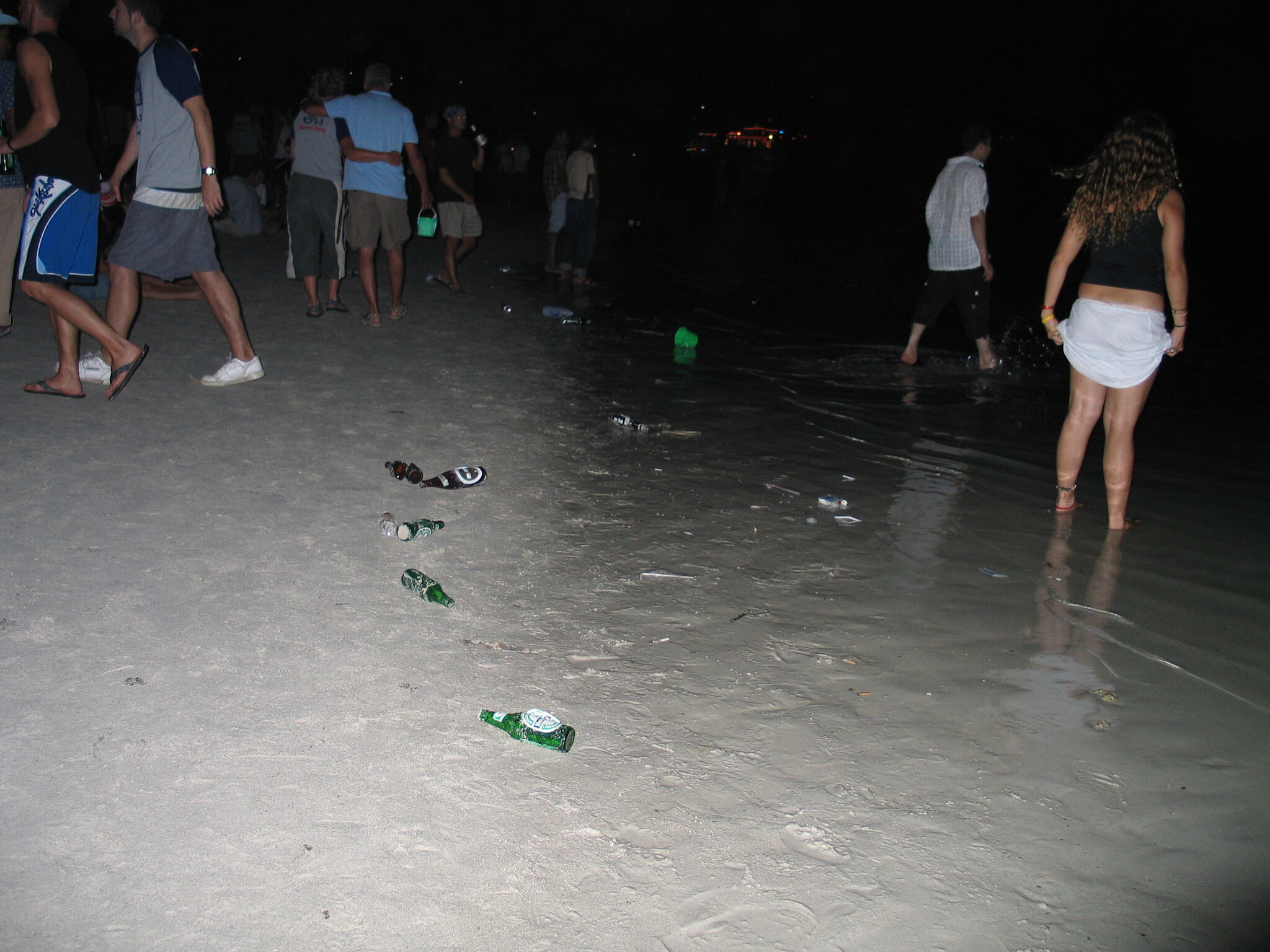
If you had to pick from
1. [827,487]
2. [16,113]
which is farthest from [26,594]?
[827,487]

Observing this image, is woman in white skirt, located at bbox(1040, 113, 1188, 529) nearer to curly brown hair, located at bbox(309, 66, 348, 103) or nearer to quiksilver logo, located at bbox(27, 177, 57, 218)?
quiksilver logo, located at bbox(27, 177, 57, 218)

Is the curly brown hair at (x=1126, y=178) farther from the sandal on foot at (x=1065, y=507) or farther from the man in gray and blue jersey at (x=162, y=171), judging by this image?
the man in gray and blue jersey at (x=162, y=171)

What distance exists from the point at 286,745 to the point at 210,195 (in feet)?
13.4

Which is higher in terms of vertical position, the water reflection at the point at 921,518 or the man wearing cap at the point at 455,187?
the man wearing cap at the point at 455,187

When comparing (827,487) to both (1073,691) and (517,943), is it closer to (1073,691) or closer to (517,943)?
(1073,691)

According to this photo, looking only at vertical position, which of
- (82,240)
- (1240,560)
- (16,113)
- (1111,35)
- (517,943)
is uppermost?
(1111,35)

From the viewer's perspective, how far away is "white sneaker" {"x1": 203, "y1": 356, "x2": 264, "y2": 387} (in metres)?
6.07

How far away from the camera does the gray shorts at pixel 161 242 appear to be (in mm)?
5473

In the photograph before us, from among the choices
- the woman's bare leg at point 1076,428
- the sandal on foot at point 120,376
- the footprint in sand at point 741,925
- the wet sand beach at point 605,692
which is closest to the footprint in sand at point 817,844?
the wet sand beach at point 605,692

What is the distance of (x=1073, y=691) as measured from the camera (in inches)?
130

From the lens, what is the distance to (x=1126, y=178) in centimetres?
456

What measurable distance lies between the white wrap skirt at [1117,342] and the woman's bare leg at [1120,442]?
3.4 inches

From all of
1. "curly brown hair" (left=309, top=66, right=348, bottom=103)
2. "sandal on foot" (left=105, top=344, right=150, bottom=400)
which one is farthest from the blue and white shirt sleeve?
"curly brown hair" (left=309, top=66, right=348, bottom=103)

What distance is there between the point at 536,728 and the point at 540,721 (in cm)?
3
